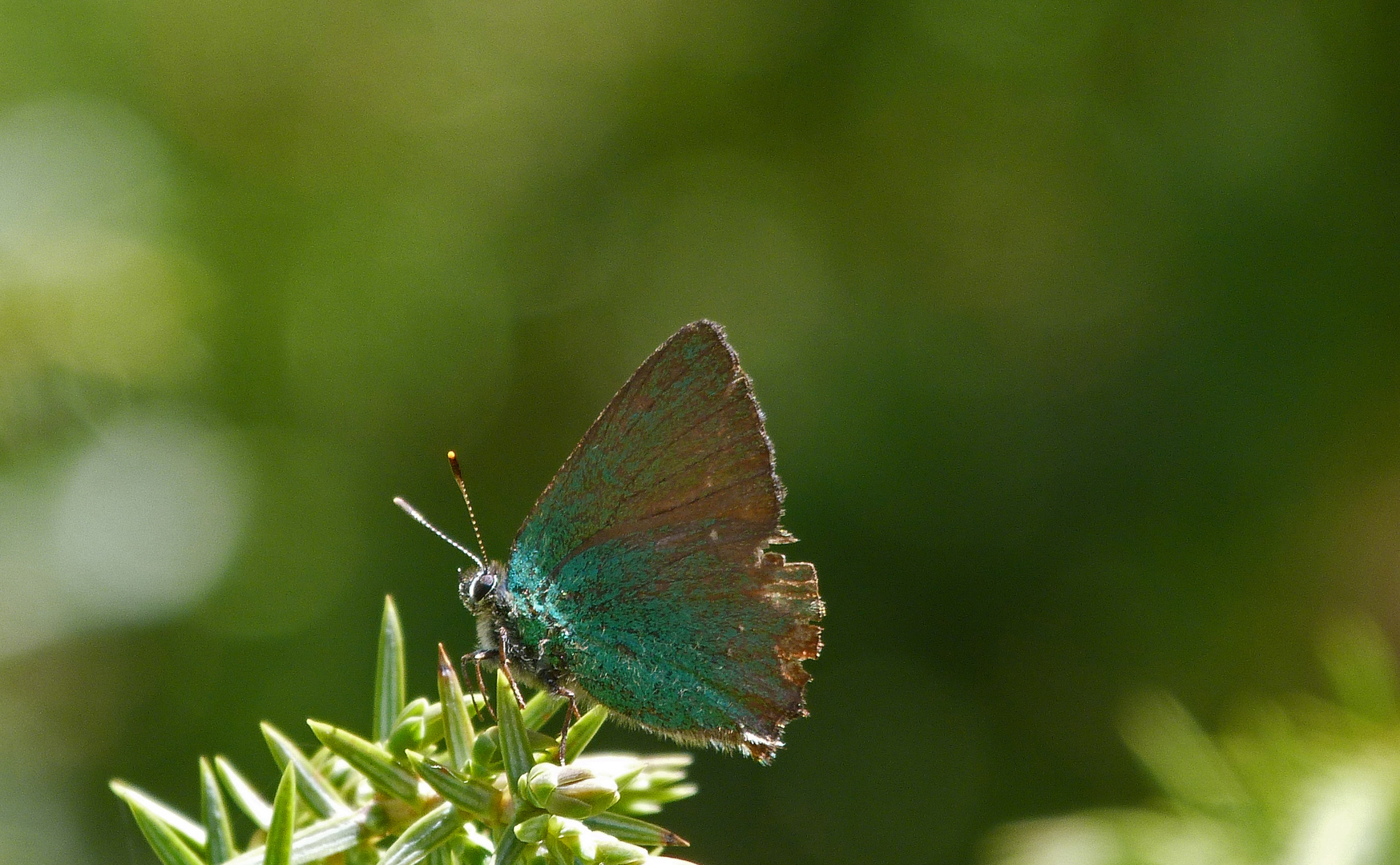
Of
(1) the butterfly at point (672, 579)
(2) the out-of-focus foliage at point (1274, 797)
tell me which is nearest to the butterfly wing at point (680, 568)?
(1) the butterfly at point (672, 579)

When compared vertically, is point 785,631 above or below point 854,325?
below

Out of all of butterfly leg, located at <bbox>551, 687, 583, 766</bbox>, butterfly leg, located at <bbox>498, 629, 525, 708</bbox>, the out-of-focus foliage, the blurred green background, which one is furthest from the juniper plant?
the blurred green background

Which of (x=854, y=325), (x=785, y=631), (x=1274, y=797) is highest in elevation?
(x=854, y=325)

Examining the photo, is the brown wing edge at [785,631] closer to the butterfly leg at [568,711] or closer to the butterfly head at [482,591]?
the butterfly leg at [568,711]

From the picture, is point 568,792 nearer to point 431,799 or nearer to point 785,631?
point 431,799

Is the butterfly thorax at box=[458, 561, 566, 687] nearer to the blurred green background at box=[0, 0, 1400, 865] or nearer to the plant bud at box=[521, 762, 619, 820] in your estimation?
the plant bud at box=[521, 762, 619, 820]

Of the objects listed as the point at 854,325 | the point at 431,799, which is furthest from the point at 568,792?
the point at 854,325
